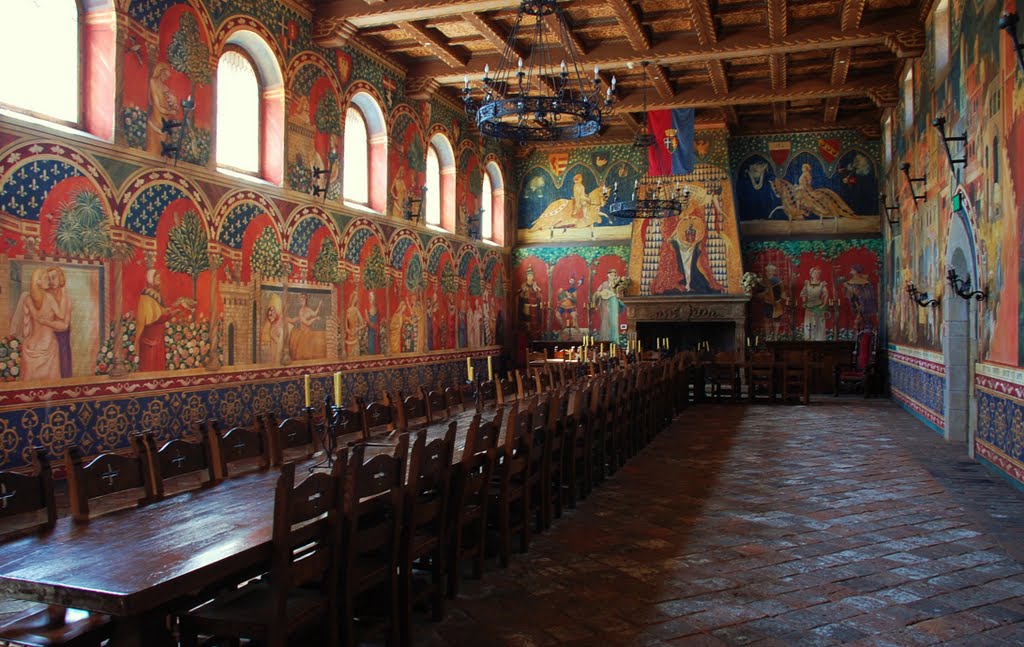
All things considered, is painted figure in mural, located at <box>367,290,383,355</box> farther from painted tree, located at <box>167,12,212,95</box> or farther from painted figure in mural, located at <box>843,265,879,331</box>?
painted figure in mural, located at <box>843,265,879,331</box>

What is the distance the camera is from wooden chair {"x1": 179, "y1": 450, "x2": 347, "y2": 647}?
2.82m

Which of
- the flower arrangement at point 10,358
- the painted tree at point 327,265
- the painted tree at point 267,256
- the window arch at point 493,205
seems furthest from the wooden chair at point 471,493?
the window arch at point 493,205

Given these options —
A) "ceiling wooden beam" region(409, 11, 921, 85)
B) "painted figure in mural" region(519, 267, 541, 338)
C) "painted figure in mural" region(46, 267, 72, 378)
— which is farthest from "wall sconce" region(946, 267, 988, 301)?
"painted figure in mural" region(519, 267, 541, 338)

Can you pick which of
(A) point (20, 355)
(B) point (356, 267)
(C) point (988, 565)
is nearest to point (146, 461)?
(A) point (20, 355)

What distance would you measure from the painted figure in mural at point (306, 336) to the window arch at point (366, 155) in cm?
251

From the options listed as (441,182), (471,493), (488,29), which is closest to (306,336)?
(488,29)

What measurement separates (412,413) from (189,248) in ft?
12.5

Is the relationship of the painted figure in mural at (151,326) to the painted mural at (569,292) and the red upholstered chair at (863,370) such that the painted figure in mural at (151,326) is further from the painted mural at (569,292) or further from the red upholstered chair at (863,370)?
the red upholstered chair at (863,370)

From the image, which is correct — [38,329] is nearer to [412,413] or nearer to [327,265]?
[412,413]

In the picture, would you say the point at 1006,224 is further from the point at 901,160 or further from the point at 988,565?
the point at 901,160

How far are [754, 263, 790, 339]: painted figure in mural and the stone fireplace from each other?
830 mm

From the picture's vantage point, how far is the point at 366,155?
510 inches

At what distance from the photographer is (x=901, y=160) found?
13.9 m

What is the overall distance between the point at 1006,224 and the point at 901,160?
302 inches
